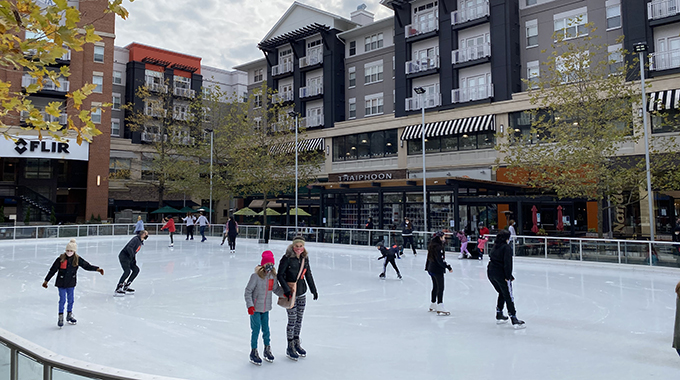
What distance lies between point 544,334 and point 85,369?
7036 millimetres

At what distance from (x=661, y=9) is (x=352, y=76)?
21776mm

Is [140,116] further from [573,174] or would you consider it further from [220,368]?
[220,368]

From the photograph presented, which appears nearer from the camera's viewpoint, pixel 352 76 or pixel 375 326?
pixel 375 326

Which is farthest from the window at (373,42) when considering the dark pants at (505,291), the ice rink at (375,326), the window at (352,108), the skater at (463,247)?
the dark pants at (505,291)

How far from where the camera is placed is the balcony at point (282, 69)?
41688 mm

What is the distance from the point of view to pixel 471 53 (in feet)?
100

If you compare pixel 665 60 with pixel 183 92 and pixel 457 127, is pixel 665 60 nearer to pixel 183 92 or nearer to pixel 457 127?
pixel 457 127

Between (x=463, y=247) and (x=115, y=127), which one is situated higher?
(x=115, y=127)

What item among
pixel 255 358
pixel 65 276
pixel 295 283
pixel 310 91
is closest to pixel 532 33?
pixel 310 91

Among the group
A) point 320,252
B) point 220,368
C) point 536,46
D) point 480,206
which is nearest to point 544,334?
point 220,368

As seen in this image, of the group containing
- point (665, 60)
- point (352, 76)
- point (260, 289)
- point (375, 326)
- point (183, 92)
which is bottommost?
point (375, 326)

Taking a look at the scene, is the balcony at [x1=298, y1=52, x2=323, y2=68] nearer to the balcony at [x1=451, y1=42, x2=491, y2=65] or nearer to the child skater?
the balcony at [x1=451, y1=42, x2=491, y2=65]

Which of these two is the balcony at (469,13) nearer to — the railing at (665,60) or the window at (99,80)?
the railing at (665,60)

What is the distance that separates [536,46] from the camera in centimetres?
2934
